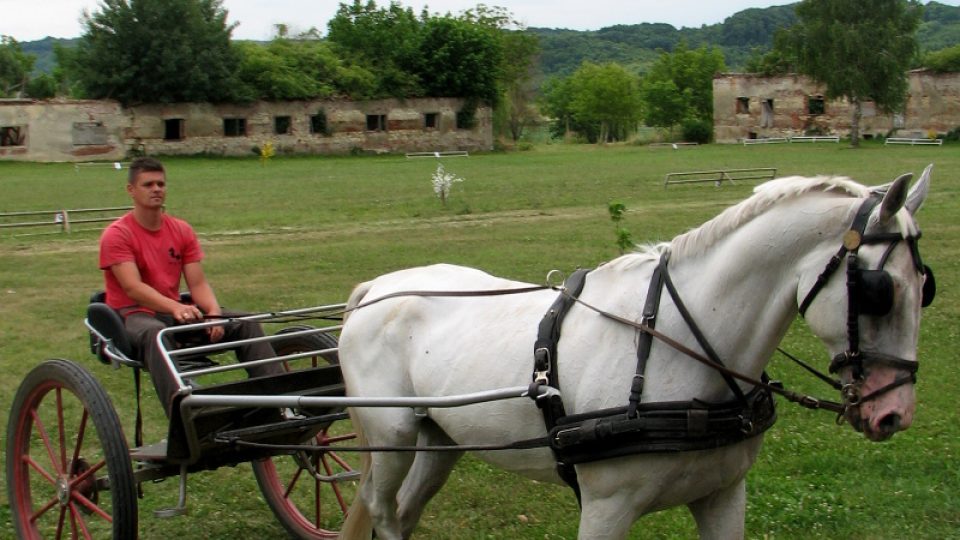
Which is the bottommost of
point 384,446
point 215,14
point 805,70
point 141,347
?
point 384,446

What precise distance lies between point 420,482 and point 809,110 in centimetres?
5637

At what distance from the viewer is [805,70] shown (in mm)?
49688

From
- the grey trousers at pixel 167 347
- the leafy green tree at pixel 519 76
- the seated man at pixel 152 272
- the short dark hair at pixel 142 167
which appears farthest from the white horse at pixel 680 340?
the leafy green tree at pixel 519 76

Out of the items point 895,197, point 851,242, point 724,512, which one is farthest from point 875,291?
point 724,512

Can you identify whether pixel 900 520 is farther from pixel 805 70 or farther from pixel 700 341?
pixel 805 70

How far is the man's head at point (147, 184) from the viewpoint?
5.43m

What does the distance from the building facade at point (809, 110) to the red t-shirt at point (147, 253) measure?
2054 inches

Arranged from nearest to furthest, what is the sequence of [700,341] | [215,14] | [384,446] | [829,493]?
[700,341], [384,446], [829,493], [215,14]

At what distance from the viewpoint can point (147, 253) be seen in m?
5.51

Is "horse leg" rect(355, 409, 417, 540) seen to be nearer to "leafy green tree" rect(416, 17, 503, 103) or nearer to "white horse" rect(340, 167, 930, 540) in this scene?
"white horse" rect(340, 167, 930, 540)

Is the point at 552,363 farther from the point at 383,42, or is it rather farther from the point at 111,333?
the point at 383,42

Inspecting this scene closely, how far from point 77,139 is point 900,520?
43.3 m

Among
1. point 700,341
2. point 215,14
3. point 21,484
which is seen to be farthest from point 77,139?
point 700,341

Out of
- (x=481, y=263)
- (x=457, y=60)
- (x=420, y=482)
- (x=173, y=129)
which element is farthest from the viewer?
(x=457, y=60)
